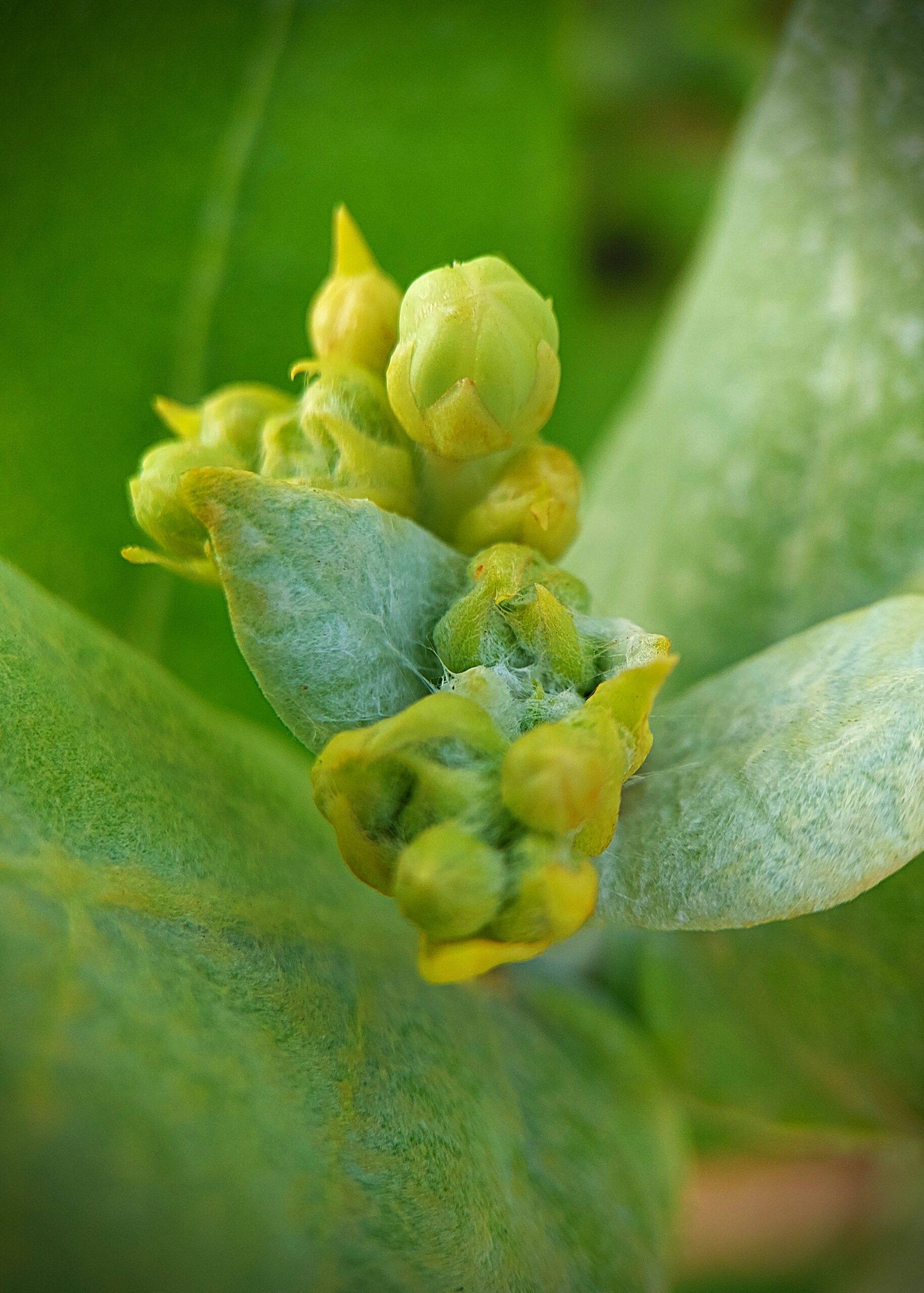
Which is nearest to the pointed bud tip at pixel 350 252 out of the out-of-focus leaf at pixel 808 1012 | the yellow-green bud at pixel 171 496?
the yellow-green bud at pixel 171 496

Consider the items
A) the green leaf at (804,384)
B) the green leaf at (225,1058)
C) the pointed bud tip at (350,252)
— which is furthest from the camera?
the green leaf at (804,384)

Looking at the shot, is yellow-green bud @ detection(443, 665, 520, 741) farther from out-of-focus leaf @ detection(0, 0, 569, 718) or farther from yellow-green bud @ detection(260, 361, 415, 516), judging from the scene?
out-of-focus leaf @ detection(0, 0, 569, 718)

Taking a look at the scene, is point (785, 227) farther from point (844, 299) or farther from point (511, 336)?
point (511, 336)

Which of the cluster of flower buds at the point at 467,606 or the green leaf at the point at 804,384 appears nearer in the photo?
the cluster of flower buds at the point at 467,606

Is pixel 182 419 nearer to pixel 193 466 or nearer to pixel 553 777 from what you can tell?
pixel 193 466

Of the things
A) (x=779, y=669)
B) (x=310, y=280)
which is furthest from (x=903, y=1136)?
(x=310, y=280)

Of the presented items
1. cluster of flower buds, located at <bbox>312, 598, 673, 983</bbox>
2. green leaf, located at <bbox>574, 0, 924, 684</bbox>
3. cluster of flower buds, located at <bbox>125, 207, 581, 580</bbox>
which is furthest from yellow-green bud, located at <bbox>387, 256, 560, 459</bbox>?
green leaf, located at <bbox>574, 0, 924, 684</bbox>

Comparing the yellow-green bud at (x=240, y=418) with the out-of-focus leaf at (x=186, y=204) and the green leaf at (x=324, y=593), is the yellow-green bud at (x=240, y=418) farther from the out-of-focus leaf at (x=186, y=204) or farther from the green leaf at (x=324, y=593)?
the out-of-focus leaf at (x=186, y=204)
